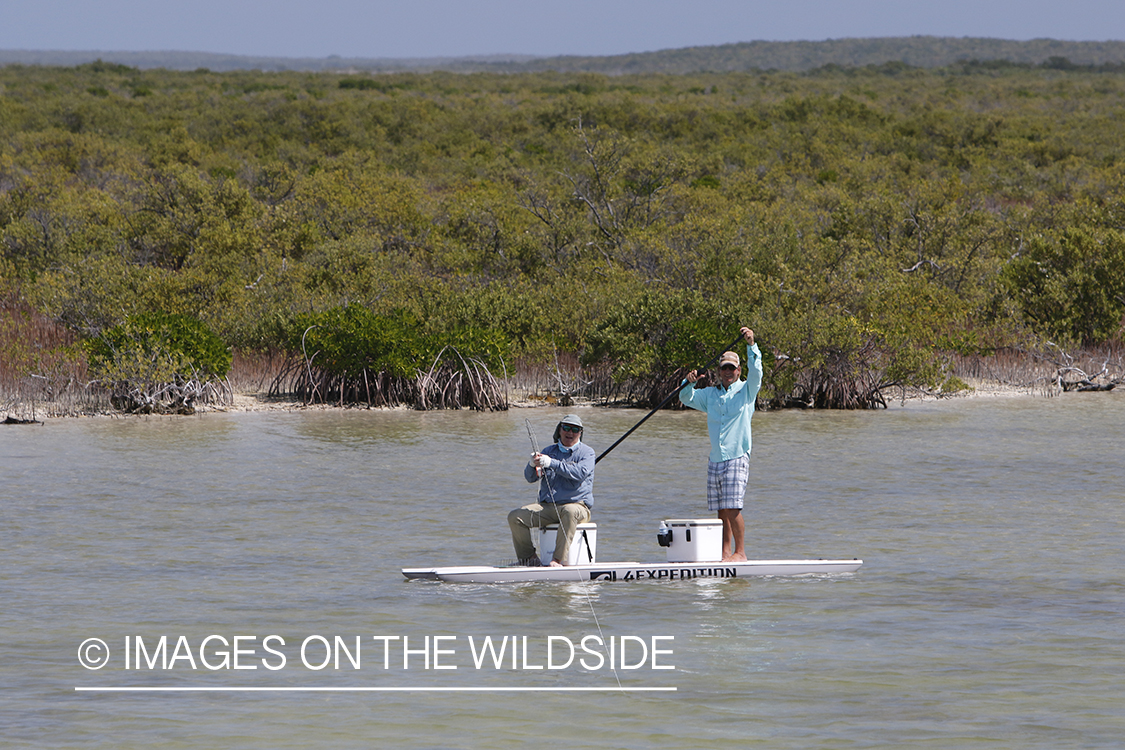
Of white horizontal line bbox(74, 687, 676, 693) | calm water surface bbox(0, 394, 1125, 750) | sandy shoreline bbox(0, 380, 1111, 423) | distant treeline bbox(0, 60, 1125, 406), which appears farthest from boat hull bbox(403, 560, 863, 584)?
sandy shoreline bbox(0, 380, 1111, 423)

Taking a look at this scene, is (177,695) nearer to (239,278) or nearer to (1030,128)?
(239,278)

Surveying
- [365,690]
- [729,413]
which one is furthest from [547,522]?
[365,690]

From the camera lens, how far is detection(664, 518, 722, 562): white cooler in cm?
1251

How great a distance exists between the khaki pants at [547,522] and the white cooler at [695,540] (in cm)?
76

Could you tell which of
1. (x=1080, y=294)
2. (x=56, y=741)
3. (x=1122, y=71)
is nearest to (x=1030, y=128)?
(x=1080, y=294)

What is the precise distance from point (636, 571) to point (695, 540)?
22.7 inches

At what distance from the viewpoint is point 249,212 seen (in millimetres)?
34688

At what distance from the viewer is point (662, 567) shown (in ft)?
40.7

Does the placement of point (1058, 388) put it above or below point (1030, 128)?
below

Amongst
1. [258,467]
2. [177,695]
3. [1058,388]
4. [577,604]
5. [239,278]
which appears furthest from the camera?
[239,278]

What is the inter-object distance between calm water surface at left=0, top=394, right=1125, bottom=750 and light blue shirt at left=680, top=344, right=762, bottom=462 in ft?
3.85

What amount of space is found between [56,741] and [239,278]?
2250cm

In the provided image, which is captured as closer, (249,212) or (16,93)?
(249,212)

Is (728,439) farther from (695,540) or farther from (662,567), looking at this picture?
(662,567)
